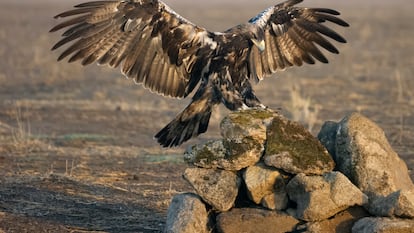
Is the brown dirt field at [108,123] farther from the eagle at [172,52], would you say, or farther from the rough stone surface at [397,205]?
the rough stone surface at [397,205]

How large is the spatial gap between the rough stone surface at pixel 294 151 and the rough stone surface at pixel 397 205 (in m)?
0.55

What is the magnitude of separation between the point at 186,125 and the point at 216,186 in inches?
58.7

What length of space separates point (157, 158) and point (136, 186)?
190cm

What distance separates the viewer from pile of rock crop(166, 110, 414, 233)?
720 centimetres

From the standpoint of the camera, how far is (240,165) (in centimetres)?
748

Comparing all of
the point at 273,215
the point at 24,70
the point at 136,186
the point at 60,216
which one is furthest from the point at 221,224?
the point at 24,70

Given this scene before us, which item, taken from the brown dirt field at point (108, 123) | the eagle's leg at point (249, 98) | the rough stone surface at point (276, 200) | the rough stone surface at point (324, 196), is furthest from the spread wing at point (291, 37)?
the rough stone surface at point (324, 196)

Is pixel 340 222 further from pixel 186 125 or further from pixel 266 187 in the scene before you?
pixel 186 125

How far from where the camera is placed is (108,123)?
49.4 feet

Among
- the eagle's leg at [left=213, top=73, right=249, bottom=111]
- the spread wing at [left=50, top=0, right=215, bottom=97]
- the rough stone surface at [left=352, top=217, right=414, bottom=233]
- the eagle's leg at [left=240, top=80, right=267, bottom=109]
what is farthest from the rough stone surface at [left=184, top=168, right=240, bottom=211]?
the spread wing at [left=50, top=0, right=215, bottom=97]

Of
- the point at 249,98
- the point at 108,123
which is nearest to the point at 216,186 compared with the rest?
the point at 249,98

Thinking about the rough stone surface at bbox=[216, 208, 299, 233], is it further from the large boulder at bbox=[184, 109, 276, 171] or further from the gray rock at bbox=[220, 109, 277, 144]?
the gray rock at bbox=[220, 109, 277, 144]

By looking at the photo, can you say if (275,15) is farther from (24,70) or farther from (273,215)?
(24,70)

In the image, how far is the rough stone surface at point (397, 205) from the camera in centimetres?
688
